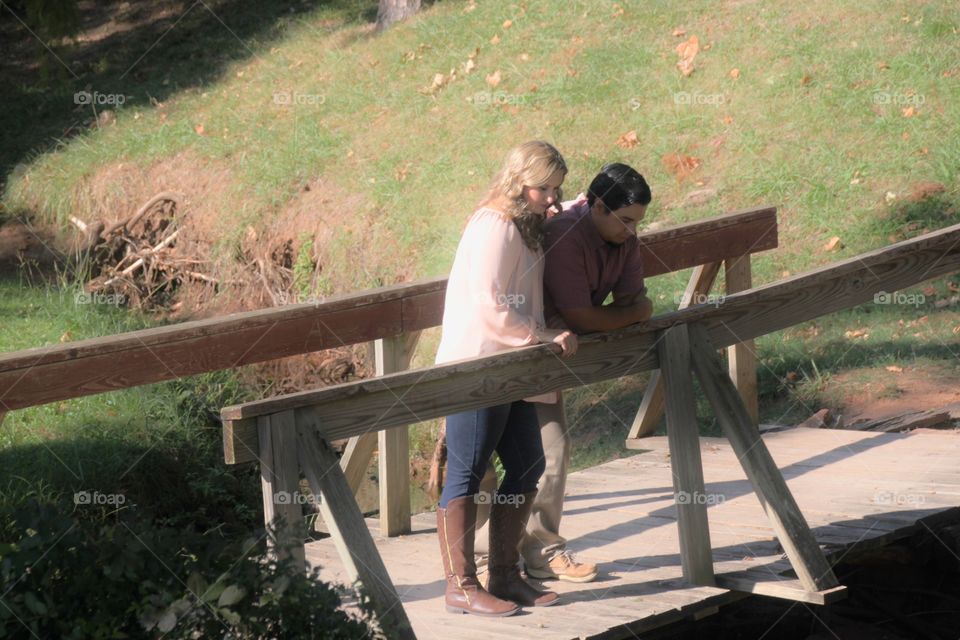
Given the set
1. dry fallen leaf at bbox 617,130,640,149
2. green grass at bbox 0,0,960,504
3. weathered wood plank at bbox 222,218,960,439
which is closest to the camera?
weathered wood plank at bbox 222,218,960,439

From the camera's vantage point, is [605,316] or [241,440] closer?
[241,440]

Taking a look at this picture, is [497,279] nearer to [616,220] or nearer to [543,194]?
[543,194]

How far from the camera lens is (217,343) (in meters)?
5.26

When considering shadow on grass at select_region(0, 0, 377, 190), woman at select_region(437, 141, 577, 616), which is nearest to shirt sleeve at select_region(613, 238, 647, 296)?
woman at select_region(437, 141, 577, 616)

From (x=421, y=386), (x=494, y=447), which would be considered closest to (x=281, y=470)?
(x=421, y=386)

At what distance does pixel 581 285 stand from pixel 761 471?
105 cm

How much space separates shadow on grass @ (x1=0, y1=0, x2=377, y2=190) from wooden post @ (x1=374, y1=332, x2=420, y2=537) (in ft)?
42.4

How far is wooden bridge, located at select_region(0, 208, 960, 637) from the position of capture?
3.95 meters

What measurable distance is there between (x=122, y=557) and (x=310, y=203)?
401 inches

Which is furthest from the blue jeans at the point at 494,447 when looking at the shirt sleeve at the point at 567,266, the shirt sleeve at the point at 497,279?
the shirt sleeve at the point at 567,266

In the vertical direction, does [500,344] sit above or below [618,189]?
below

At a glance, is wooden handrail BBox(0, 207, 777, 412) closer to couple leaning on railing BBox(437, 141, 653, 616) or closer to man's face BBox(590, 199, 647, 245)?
couple leaning on railing BBox(437, 141, 653, 616)

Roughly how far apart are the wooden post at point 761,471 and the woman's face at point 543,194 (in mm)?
883

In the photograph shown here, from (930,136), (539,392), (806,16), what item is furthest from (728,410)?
(806,16)
